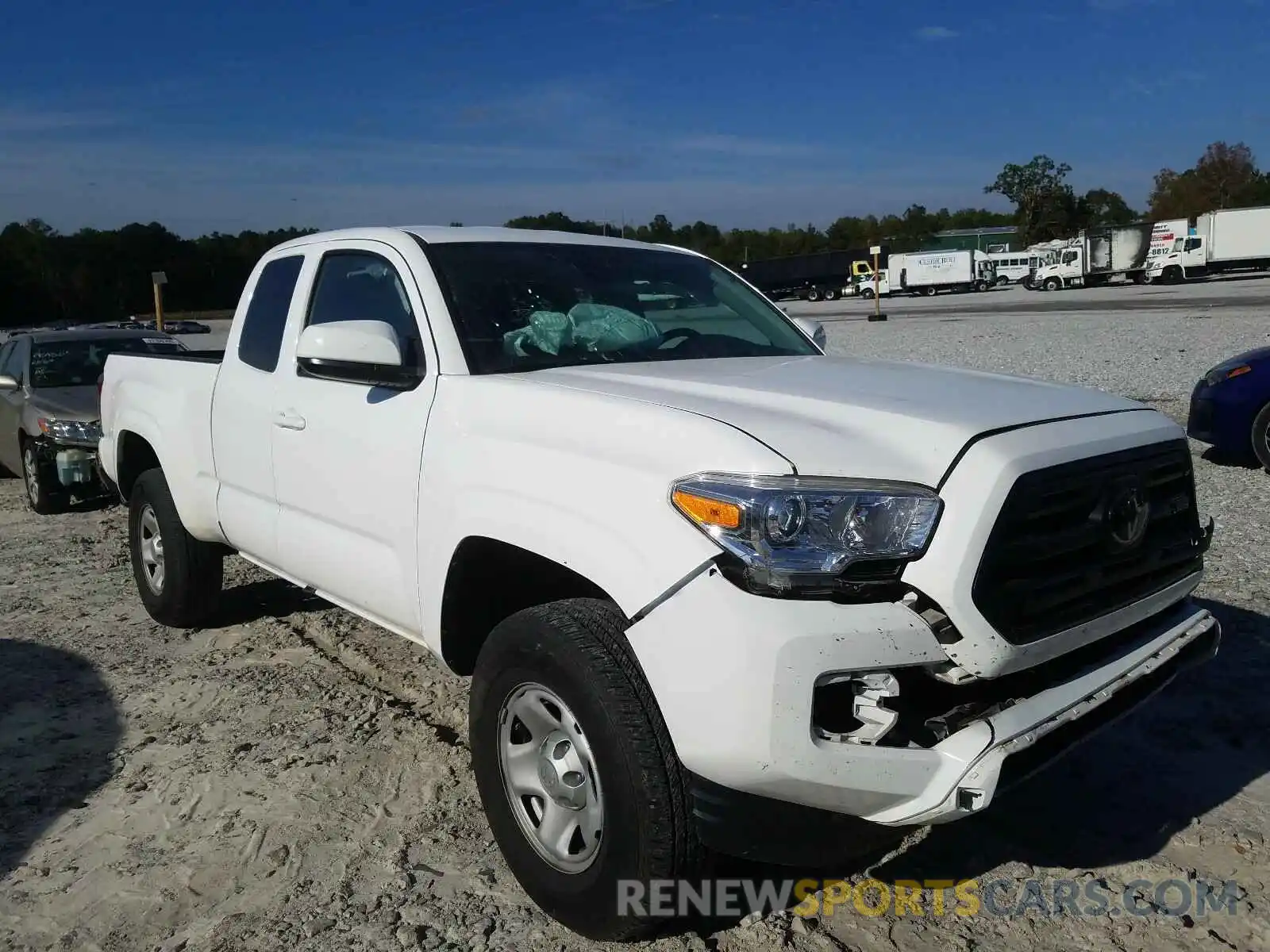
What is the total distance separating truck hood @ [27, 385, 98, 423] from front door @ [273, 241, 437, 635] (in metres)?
5.85

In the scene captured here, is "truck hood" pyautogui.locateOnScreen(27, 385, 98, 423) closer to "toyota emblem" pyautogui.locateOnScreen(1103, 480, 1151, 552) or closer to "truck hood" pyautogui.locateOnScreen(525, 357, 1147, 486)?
"truck hood" pyautogui.locateOnScreen(525, 357, 1147, 486)

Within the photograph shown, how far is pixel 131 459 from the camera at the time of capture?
593 cm

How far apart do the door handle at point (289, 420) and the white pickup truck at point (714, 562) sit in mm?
118

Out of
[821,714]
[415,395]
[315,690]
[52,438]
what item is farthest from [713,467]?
[52,438]

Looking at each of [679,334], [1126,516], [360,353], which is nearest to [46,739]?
[360,353]

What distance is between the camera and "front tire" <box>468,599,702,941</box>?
2.53m

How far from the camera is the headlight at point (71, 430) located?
29.5ft

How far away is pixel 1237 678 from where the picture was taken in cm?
443

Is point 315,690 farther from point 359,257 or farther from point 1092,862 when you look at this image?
point 1092,862

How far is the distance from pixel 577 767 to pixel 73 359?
30.3 ft

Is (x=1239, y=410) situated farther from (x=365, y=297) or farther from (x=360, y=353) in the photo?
(x=360, y=353)

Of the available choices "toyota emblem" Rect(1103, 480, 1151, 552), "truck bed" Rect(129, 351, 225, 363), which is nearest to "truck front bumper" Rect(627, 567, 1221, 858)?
"toyota emblem" Rect(1103, 480, 1151, 552)

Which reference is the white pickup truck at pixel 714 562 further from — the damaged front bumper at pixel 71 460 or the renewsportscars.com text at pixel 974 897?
the damaged front bumper at pixel 71 460

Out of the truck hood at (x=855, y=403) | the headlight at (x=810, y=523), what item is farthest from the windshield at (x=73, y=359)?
the headlight at (x=810, y=523)
